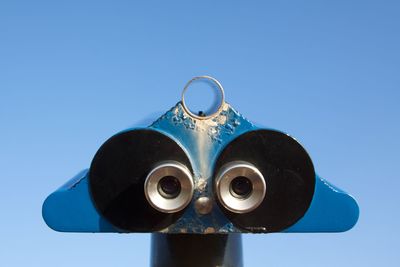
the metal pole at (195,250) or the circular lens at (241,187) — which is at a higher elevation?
the circular lens at (241,187)

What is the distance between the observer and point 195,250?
311 inches

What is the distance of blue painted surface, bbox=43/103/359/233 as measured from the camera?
24.4ft

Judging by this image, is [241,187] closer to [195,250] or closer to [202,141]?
[202,141]

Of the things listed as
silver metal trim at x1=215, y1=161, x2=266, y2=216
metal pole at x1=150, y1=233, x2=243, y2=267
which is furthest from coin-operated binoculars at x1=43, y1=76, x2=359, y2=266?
metal pole at x1=150, y1=233, x2=243, y2=267

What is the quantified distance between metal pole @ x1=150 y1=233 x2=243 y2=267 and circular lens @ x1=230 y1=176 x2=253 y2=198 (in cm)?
82

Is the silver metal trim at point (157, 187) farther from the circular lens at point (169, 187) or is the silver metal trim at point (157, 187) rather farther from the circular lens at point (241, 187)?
the circular lens at point (241, 187)

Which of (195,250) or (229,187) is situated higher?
(229,187)

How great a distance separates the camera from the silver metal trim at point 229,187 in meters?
7.15

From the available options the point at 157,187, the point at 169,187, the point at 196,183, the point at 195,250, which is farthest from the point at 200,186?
the point at 195,250

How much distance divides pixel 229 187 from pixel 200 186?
11.9 inches

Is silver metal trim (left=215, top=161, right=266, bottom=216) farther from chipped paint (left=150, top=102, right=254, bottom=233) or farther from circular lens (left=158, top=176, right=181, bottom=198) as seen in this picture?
circular lens (left=158, top=176, right=181, bottom=198)

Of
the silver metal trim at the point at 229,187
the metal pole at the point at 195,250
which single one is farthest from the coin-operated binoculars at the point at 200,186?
the metal pole at the point at 195,250

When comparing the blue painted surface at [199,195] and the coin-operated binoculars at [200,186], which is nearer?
the coin-operated binoculars at [200,186]

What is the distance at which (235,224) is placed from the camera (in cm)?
739
